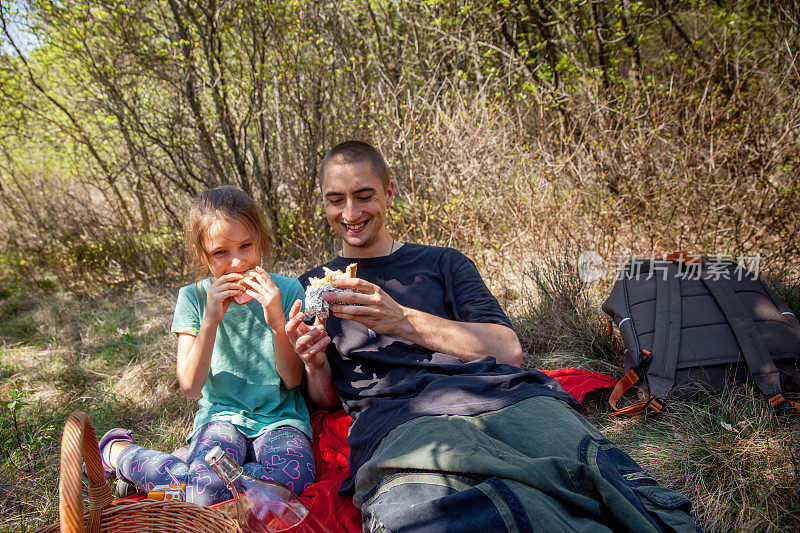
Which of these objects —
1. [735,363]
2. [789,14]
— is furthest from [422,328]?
[789,14]

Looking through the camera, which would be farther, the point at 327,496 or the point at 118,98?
the point at 118,98

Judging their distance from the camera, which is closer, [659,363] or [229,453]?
[229,453]

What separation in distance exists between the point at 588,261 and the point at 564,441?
3120 mm

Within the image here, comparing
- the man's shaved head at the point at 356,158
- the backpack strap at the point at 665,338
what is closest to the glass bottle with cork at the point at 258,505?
the man's shaved head at the point at 356,158

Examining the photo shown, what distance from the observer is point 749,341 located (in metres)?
2.56

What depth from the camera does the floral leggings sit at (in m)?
2.10

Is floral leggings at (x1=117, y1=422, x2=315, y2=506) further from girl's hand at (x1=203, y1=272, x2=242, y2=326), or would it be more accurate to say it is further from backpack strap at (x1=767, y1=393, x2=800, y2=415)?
backpack strap at (x1=767, y1=393, x2=800, y2=415)

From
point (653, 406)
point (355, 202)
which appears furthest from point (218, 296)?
point (653, 406)

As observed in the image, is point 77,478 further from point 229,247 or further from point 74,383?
point 74,383

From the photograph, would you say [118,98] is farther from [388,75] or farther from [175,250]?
[388,75]

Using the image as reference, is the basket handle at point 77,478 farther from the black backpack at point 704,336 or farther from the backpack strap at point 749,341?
the backpack strap at point 749,341

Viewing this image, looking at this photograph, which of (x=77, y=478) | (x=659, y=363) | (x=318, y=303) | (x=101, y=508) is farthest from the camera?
(x=659, y=363)

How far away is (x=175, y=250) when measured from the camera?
6246 mm

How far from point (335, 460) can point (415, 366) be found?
0.68 m
